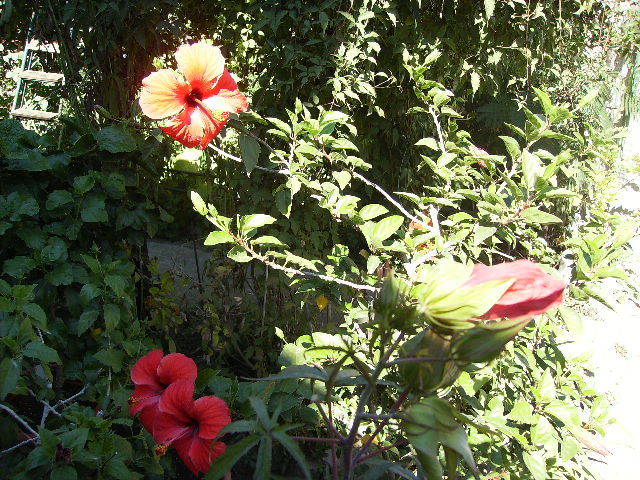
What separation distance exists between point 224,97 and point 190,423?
0.73m

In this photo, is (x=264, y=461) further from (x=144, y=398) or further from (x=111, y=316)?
(x=111, y=316)

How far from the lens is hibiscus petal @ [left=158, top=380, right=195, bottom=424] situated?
840 mm

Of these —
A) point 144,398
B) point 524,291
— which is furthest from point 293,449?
point 144,398

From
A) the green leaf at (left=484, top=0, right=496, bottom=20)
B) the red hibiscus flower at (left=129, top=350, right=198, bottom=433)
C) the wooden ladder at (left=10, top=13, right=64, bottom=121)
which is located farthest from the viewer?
the wooden ladder at (left=10, top=13, right=64, bottom=121)

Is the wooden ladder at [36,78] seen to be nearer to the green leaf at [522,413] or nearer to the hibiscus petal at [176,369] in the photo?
the hibiscus petal at [176,369]

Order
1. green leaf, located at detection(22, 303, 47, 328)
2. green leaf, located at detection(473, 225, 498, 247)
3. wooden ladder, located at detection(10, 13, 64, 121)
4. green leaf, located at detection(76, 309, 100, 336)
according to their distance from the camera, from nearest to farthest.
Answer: green leaf, located at detection(22, 303, 47, 328)
green leaf, located at detection(473, 225, 498, 247)
green leaf, located at detection(76, 309, 100, 336)
wooden ladder, located at detection(10, 13, 64, 121)

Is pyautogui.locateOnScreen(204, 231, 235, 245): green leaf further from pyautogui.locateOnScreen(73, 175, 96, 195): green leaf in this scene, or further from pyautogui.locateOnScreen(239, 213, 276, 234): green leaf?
pyautogui.locateOnScreen(73, 175, 96, 195): green leaf

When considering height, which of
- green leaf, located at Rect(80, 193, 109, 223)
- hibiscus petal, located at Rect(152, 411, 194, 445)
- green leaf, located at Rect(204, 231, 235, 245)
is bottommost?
hibiscus petal, located at Rect(152, 411, 194, 445)

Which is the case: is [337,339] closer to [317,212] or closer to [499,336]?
[499,336]

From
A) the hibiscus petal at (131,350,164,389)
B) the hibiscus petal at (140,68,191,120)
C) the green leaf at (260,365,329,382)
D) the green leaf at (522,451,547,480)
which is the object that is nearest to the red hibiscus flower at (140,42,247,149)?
the hibiscus petal at (140,68,191,120)

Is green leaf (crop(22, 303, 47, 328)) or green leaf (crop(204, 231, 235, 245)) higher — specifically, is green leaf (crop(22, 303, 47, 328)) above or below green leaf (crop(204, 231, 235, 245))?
below

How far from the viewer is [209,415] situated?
84 centimetres

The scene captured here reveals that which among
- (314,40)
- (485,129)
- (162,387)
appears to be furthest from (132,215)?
(485,129)

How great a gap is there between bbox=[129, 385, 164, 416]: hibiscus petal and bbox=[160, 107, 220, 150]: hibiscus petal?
563 millimetres
